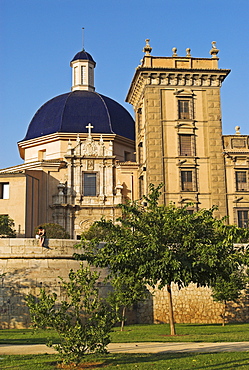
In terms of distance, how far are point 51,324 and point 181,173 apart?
2836 cm

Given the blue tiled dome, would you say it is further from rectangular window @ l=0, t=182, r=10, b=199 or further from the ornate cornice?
rectangular window @ l=0, t=182, r=10, b=199

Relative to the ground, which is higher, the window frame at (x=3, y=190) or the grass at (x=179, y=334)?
the window frame at (x=3, y=190)

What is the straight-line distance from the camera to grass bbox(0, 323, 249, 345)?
17938 mm

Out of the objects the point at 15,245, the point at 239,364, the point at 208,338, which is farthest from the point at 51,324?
the point at 15,245

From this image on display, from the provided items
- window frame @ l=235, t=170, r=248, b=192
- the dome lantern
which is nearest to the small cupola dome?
the dome lantern

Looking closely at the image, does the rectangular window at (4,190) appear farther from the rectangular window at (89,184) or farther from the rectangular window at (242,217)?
the rectangular window at (242,217)

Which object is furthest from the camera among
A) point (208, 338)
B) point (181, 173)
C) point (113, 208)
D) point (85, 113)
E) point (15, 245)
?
point (85, 113)

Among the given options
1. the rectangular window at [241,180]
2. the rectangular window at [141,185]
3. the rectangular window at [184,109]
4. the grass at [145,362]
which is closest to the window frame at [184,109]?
the rectangular window at [184,109]

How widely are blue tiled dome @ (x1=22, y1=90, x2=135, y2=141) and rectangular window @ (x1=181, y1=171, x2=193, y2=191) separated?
11.2 meters

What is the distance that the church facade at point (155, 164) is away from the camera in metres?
40.3

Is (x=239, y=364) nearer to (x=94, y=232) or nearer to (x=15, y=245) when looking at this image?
(x=15, y=245)

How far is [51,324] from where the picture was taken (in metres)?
13.1

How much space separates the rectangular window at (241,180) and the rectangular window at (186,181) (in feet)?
12.2

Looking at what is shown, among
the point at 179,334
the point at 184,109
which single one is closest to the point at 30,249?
the point at 179,334
